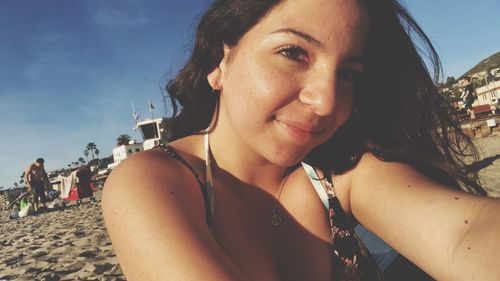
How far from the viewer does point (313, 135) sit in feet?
4.55

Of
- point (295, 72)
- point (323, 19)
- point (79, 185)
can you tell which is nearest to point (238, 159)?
point (295, 72)

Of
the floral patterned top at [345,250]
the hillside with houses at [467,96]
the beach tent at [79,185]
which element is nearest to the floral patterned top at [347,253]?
the floral patterned top at [345,250]

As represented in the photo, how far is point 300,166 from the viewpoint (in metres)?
1.85

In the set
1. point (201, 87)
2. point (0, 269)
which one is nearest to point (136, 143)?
point (0, 269)

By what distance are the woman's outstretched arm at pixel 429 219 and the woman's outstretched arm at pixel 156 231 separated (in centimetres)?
69

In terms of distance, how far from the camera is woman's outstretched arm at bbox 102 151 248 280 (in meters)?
0.91

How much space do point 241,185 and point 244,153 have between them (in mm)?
173

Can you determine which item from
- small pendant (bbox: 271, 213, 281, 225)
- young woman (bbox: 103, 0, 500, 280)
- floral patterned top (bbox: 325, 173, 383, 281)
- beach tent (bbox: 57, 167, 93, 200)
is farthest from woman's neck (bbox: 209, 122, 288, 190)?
beach tent (bbox: 57, 167, 93, 200)

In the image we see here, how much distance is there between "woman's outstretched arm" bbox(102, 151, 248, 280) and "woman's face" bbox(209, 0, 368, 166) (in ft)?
1.43

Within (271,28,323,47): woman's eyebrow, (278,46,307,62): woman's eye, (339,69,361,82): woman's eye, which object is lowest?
(339,69,361,82): woman's eye

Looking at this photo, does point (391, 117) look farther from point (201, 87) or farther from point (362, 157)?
point (201, 87)

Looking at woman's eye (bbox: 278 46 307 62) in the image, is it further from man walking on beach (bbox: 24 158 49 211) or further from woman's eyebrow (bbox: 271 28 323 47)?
man walking on beach (bbox: 24 158 49 211)

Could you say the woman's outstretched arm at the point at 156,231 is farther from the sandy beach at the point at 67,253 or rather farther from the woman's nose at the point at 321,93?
the sandy beach at the point at 67,253

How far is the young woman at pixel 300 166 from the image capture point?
1003 mm
